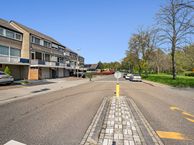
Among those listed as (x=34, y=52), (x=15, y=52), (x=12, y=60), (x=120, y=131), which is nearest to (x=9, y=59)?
(x=12, y=60)

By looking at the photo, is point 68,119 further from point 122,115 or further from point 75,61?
point 75,61

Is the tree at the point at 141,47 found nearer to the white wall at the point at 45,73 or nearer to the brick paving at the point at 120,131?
the white wall at the point at 45,73

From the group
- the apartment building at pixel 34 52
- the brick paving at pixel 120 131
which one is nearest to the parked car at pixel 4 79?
the apartment building at pixel 34 52

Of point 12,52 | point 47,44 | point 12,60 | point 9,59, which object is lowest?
point 12,60

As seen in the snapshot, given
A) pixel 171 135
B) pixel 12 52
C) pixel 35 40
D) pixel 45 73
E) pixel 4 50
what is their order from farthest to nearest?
pixel 45 73 < pixel 35 40 < pixel 12 52 < pixel 4 50 < pixel 171 135

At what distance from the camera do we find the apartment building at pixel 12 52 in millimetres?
30031

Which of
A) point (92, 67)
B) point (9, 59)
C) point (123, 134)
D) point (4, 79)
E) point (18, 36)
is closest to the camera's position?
point (123, 134)

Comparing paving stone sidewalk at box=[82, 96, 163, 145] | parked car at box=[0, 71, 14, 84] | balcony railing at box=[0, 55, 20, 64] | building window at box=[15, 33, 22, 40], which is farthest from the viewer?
building window at box=[15, 33, 22, 40]

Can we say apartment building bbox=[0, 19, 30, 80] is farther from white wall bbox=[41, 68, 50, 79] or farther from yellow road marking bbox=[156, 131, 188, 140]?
yellow road marking bbox=[156, 131, 188, 140]

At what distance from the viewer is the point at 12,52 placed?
109 ft

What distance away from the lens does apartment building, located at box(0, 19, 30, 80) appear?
3003 centimetres

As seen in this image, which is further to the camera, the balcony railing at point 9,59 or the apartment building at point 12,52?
the apartment building at point 12,52

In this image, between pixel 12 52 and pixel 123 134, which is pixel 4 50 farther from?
pixel 123 134

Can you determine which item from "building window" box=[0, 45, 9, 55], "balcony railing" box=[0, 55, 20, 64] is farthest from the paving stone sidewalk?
"building window" box=[0, 45, 9, 55]
